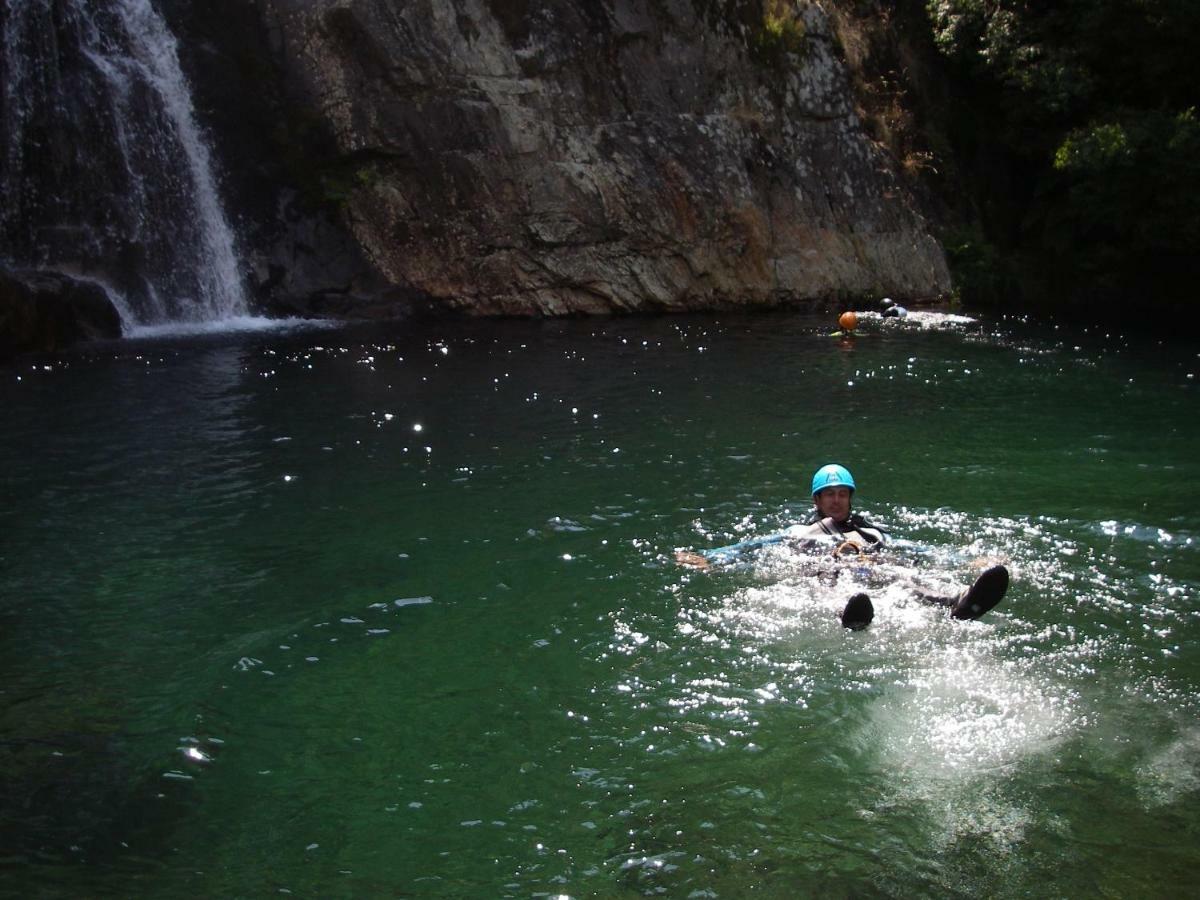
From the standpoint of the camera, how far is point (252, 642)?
8.23 metres

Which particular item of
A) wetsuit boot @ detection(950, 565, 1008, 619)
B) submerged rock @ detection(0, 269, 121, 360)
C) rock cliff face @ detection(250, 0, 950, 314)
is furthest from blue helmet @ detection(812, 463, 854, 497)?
rock cliff face @ detection(250, 0, 950, 314)

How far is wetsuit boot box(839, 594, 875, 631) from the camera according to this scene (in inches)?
307

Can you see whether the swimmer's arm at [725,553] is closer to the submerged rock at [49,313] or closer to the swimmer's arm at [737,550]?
the swimmer's arm at [737,550]

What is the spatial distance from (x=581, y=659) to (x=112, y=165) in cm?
2030

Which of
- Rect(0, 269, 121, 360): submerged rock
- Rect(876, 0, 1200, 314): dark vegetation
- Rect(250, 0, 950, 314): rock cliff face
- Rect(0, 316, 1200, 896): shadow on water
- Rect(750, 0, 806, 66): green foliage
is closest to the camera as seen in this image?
Rect(0, 316, 1200, 896): shadow on water

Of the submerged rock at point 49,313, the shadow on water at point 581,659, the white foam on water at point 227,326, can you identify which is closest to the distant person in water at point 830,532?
the shadow on water at point 581,659

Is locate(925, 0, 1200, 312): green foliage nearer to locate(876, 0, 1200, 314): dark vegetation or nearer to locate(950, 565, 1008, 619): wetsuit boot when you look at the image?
locate(876, 0, 1200, 314): dark vegetation

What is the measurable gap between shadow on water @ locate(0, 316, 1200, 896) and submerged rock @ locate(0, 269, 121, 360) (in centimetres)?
645

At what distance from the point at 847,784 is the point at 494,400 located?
11031 millimetres

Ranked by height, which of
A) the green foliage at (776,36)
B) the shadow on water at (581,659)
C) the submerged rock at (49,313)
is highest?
the green foliage at (776,36)

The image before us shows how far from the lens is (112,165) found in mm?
23812

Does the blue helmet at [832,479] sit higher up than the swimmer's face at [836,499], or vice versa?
the blue helmet at [832,479]

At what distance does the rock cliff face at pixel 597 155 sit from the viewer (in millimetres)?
26312

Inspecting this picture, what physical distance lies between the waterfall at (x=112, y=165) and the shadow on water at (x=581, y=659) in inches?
372
